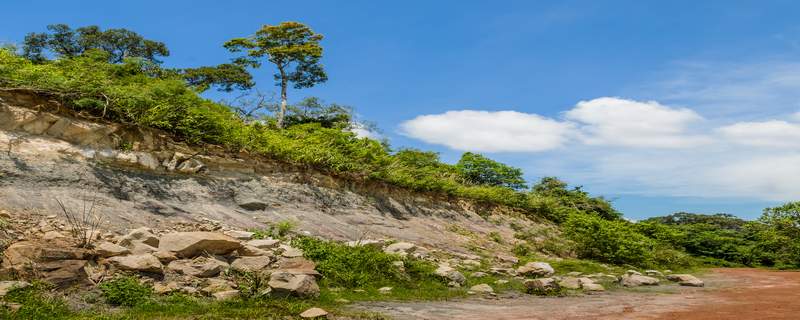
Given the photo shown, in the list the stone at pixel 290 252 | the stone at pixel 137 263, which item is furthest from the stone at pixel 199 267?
the stone at pixel 290 252

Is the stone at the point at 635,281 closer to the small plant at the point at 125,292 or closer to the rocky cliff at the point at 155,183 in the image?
the rocky cliff at the point at 155,183

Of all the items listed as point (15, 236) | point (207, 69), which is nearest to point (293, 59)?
point (207, 69)

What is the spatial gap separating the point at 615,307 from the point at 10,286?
10642 millimetres

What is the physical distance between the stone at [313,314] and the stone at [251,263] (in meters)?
2.60

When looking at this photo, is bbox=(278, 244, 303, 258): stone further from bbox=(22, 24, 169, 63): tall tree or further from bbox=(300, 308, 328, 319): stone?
bbox=(22, 24, 169, 63): tall tree

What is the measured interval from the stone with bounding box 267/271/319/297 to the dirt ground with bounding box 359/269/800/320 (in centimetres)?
106

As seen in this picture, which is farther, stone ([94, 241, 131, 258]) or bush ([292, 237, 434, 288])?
bush ([292, 237, 434, 288])

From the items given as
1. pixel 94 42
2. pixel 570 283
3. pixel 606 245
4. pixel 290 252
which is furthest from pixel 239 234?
pixel 94 42

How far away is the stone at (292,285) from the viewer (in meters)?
9.11

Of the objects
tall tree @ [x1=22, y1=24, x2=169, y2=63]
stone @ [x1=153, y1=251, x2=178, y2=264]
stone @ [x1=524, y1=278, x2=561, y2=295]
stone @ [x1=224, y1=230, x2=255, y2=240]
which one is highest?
tall tree @ [x1=22, y1=24, x2=169, y2=63]

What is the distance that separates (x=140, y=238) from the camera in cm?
1053

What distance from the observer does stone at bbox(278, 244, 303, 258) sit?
462 inches

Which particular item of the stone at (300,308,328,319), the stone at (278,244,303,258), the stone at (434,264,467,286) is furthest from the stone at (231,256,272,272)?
the stone at (434,264,467,286)

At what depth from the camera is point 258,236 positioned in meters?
13.2
